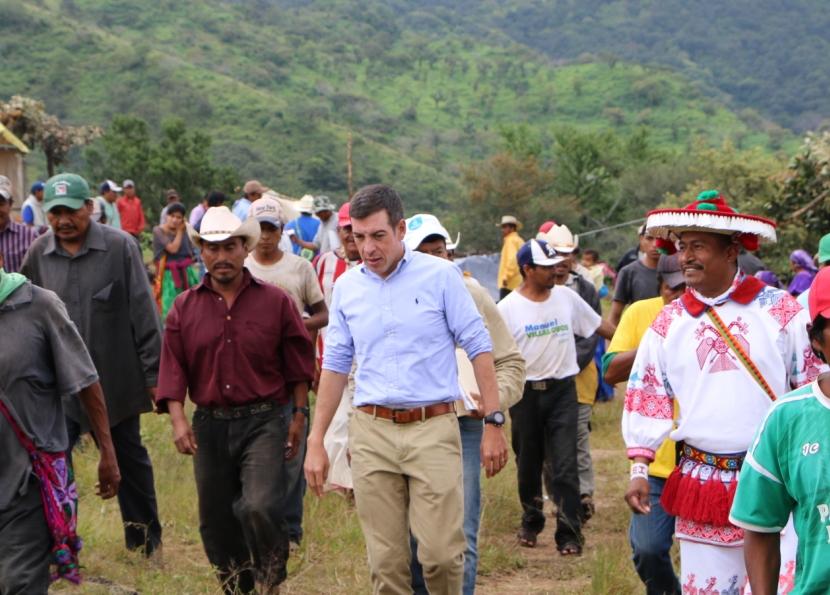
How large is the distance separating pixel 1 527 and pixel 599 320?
16.1 feet

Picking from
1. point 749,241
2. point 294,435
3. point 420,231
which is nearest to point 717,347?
point 749,241

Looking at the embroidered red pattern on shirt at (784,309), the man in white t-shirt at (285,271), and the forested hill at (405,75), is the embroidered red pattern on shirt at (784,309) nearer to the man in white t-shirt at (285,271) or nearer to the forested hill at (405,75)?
the man in white t-shirt at (285,271)

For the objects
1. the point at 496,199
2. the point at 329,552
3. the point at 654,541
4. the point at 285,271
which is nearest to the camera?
the point at 654,541

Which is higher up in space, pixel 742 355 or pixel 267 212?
pixel 267 212

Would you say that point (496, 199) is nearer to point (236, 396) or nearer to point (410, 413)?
point (236, 396)

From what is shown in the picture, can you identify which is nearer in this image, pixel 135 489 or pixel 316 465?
pixel 316 465

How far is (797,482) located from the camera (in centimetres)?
356

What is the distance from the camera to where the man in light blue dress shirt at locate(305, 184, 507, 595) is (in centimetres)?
571

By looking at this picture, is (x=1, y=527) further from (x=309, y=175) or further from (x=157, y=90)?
(x=157, y=90)

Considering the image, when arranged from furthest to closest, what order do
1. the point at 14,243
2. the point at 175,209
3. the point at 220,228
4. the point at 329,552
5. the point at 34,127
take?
the point at 34,127 → the point at 175,209 → the point at 14,243 → the point at 329,552 → the point at 220,228

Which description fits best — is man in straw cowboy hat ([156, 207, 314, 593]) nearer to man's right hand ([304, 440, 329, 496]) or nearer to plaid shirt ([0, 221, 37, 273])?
man's right hand ([304, 440, 329, 496])

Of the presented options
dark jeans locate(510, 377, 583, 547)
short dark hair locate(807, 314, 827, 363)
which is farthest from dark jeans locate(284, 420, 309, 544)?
short dark hair locate(807, 314, 827, 363)

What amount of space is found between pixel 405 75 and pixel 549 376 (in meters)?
115

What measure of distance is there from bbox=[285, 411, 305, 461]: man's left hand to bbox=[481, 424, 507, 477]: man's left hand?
1235 mm
